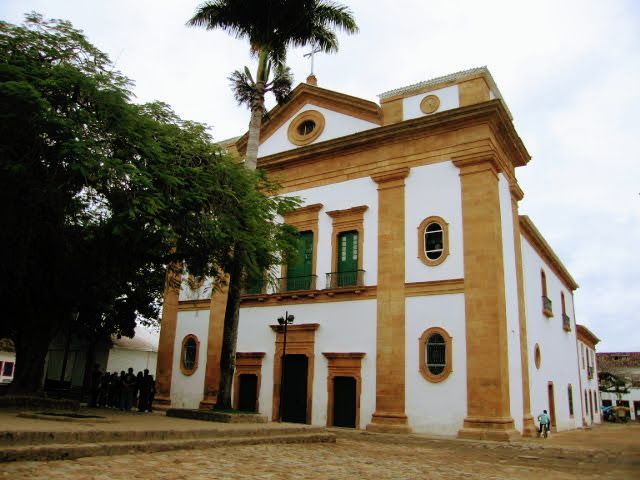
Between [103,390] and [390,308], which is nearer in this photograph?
[390,308]

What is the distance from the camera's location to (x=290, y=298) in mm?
19078

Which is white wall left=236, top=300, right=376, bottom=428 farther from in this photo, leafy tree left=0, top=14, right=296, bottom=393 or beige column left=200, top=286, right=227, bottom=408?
leafy tree left=0, top=14, right=296, bottom=393

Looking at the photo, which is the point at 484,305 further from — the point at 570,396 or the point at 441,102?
the point at 570,396

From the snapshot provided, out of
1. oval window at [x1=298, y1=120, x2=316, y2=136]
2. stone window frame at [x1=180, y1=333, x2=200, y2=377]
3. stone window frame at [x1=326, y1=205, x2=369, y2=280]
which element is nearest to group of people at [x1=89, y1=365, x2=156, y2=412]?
stone window frame at [x1=180, y1=333, x2=200, y2=377]

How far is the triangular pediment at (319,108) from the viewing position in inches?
757

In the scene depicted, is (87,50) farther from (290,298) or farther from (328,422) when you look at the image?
(328,422)

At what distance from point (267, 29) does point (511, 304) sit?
35.1 ft

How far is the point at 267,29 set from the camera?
16.3 meters

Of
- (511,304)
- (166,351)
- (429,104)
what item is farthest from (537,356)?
(166,351)

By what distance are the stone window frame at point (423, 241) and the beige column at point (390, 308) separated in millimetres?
Answer: 567

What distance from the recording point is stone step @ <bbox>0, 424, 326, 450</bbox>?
6973 mm

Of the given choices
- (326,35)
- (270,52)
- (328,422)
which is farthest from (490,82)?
(328,422)

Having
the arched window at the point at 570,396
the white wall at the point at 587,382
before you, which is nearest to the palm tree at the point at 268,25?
the arched window at the point at 570,396

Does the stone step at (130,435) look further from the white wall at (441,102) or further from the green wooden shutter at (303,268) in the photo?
the white wall at (441,102)
